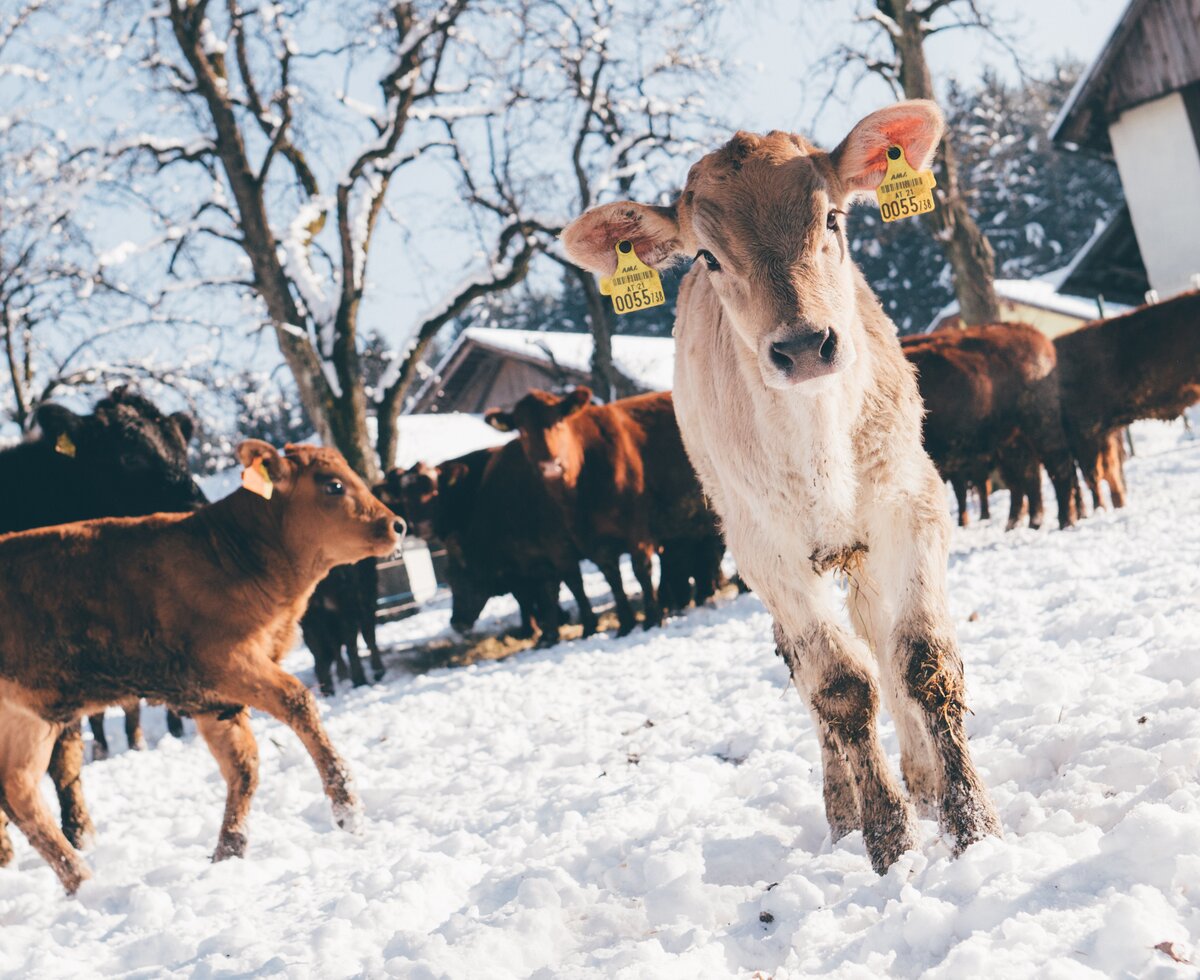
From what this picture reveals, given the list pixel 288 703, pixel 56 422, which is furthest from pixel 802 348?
pixel 56 422

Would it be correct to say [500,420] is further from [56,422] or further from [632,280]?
[632,280]

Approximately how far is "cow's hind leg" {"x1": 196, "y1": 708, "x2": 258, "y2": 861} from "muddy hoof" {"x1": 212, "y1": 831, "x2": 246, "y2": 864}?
0.04 meters

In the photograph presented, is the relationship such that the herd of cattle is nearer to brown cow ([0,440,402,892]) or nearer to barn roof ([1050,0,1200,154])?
brown cow ([0,440,402,892])

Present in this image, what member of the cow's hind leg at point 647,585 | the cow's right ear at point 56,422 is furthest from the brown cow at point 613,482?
the cow's right ear at point 56,422

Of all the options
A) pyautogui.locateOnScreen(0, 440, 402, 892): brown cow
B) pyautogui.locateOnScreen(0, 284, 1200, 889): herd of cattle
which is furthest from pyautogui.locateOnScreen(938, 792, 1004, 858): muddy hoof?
pyautogui.locateOnScreen(0, 284, 1200, 889): herd of cattle

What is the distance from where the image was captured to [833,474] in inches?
138

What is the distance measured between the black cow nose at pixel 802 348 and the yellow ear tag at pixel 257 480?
3.64m

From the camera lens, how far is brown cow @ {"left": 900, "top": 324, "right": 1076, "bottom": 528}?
10.8m

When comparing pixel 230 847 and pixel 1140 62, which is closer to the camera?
pixel 230 847

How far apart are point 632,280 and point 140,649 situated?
3067mm

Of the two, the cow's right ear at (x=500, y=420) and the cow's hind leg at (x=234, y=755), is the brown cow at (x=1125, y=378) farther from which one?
the cow's hind leg at (x=234, y=755)

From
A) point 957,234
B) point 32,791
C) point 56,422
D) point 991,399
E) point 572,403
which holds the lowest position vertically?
point 32,791

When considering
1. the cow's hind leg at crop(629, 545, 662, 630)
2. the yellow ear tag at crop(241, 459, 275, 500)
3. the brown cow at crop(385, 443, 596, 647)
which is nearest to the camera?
the yellow ear tag at crop(241, 459, 275, 500)

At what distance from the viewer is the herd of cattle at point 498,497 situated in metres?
5.50
